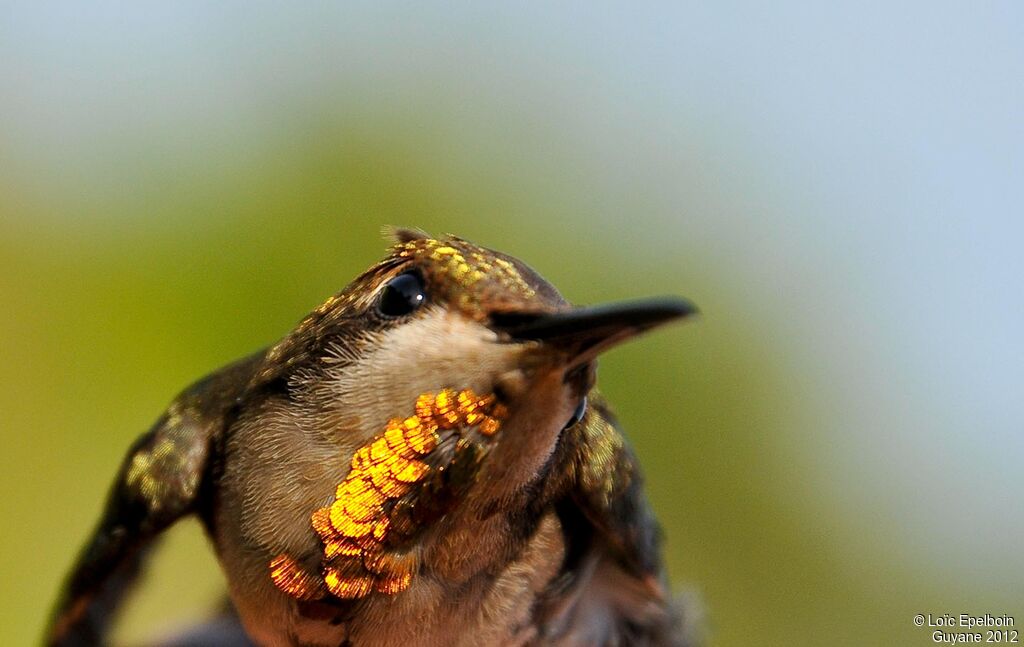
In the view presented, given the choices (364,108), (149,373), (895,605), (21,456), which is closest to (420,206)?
(364,108)

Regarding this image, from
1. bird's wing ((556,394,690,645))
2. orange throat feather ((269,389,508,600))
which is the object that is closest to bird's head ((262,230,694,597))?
orange throat feather ((269,389,508,600))

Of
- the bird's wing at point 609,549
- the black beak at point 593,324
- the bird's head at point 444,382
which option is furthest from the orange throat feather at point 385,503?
the bird's wing at point 609,549

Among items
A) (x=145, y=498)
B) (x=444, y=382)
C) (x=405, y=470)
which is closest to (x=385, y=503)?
(x=405, y=470)

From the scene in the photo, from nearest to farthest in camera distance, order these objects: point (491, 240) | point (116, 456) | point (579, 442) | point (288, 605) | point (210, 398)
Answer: point (288, 605), point (579, 442), point (210, 398), point (116, 456), point (491, 240)

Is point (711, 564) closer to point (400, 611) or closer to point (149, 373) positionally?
point (149, 373)

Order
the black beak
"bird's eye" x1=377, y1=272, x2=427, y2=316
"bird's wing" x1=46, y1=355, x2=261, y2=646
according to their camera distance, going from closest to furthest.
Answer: the black beak → "bird's eye" x1=377, y1=272, x2=427, y2=316 → "bird's wing" x1=46, y1=355, x2=261, y2=646

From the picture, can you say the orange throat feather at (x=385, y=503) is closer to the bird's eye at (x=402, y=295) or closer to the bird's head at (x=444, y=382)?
the bird's head at (x=444, y=382)

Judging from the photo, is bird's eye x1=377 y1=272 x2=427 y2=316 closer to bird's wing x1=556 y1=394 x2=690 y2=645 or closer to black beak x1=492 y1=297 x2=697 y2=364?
black beak x1=492 y1=297 x2=697 y2=364
